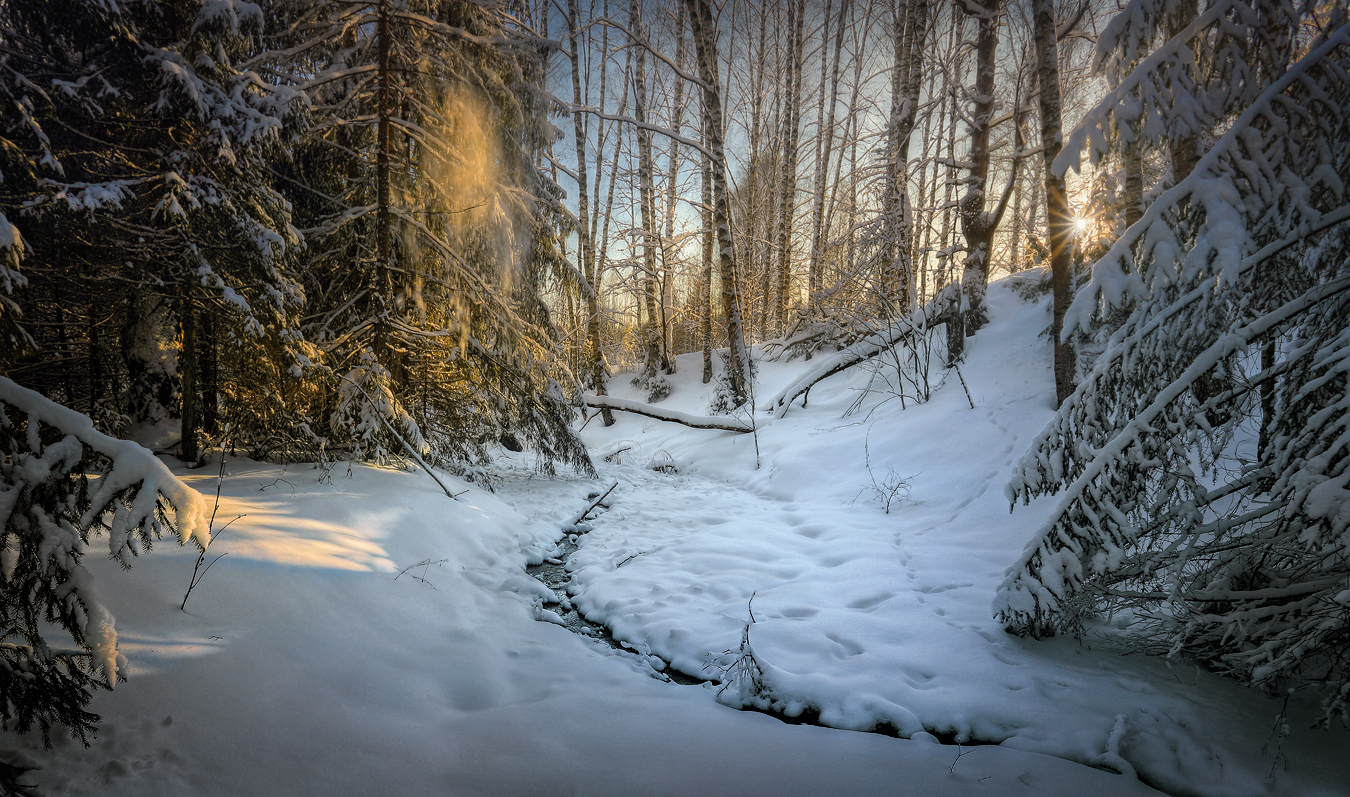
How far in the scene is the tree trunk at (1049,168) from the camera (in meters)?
5.34

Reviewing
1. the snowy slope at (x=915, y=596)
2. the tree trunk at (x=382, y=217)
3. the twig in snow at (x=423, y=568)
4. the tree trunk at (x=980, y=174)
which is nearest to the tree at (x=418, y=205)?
the tree trunk at (x=382, y=217)

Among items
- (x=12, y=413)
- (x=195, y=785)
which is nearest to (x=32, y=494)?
(x=195, y=785)

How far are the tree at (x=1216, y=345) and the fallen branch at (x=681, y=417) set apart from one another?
6.58 meters

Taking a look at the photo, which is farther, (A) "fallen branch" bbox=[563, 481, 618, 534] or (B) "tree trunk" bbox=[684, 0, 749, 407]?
(B) "tree trunk" bbox=[684, 0, 749, 407]

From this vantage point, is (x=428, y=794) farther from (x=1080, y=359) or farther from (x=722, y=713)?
(x=1080, y=359)

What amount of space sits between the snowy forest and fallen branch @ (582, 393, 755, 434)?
50.8 inches

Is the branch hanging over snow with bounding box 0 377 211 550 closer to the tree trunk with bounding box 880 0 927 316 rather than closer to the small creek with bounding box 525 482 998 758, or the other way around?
the small creek with bounding box 525 482 998 758

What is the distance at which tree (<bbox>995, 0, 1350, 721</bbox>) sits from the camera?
7.61ft

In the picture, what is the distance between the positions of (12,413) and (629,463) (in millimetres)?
7647

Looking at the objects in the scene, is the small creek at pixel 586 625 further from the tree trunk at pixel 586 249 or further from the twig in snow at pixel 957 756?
the tree trunk at pixel 586 249

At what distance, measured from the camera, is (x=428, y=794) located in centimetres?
186

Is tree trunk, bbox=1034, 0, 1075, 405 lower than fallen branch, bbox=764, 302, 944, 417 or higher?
higher

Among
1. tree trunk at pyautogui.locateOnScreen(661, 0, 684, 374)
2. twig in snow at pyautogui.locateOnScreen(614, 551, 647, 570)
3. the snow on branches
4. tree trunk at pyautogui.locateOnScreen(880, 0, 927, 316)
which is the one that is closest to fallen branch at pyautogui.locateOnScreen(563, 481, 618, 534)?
twig in snow at pyautogui.locateOnScreen(614, 551, 647, 570)

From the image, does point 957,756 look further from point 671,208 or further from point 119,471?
point 671,208
